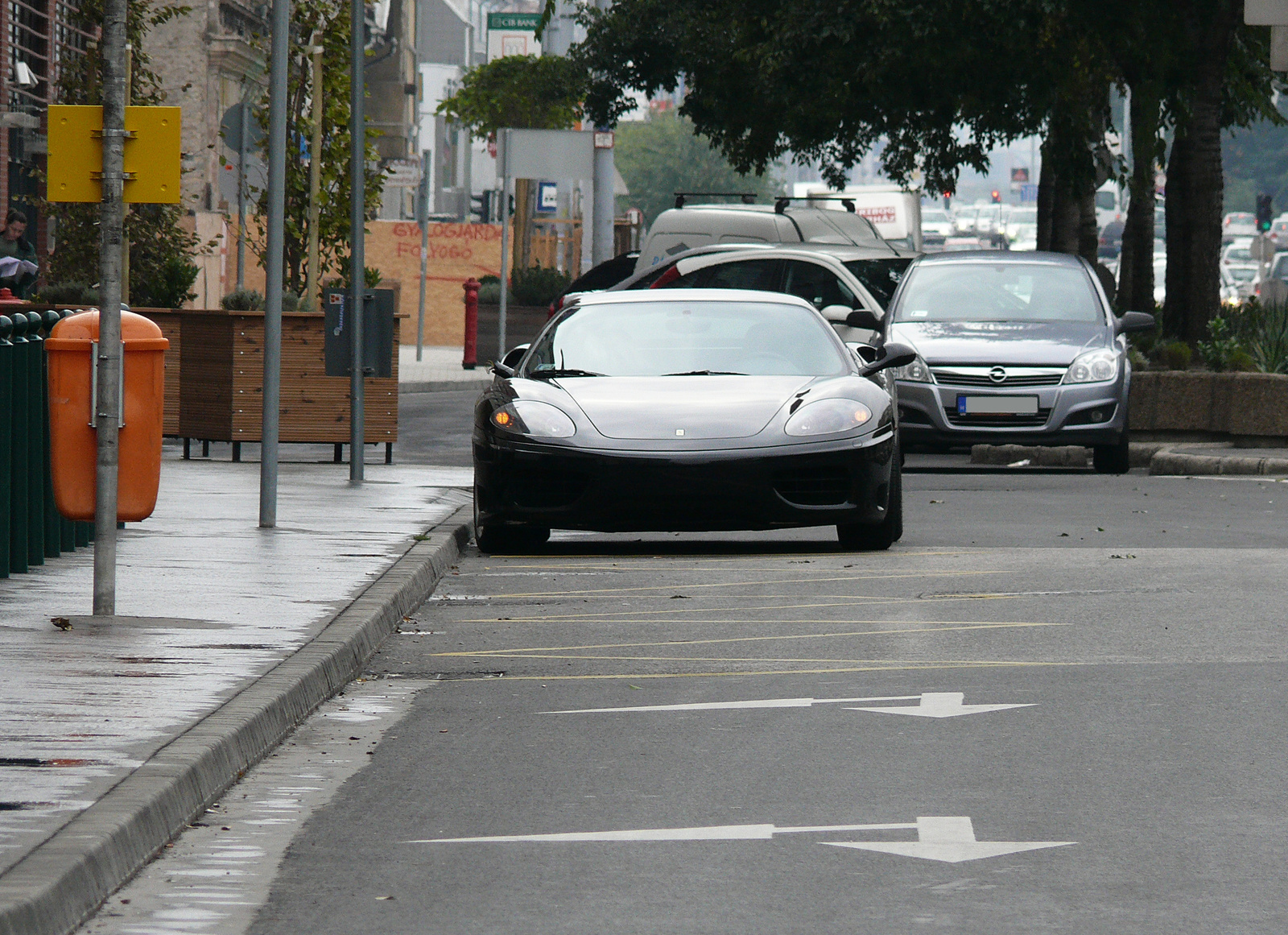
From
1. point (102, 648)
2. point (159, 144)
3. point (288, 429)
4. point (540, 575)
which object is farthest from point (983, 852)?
A: point (288, 429)

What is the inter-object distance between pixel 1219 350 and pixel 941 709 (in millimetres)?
13926

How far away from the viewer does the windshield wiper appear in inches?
517

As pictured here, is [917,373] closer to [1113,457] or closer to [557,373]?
[1113,457]

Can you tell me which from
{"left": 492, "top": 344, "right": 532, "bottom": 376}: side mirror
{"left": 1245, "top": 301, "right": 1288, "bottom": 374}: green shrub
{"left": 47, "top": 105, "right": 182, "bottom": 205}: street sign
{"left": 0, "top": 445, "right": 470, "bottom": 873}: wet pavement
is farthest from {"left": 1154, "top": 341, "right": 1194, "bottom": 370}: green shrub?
{"left": 47, "top": 105, "right": 182, "bottom": 205}: street sign

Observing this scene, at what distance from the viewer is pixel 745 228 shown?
27.2m

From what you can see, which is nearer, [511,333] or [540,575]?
[540,575]

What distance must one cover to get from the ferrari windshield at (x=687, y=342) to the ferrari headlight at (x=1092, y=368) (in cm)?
500

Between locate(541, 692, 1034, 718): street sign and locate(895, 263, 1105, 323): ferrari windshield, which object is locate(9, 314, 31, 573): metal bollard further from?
locate(895, 263, 1105, 323): ferrari windshield

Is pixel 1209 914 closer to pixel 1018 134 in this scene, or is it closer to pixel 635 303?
pixel 635 303

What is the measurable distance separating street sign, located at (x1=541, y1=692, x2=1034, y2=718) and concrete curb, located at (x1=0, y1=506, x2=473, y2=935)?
0.86 metres

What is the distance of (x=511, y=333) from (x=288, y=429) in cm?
2309

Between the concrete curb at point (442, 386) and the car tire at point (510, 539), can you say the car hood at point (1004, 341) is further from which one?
the concrete curb at point (442, 386)

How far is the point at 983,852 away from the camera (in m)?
5.80

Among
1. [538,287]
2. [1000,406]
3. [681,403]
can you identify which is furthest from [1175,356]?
[538,287]
